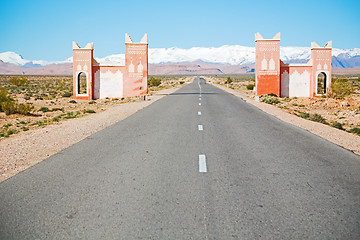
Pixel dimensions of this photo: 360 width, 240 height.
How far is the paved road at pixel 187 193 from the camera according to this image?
14.7 feet

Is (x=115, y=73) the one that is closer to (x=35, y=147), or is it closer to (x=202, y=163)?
(x=35, y=147)

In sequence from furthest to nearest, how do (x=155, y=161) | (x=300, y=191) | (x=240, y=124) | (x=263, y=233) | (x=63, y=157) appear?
(x=240, y=124) → (x=63, y=157) → (x=155, y=161) → (x=300, y=191) → (x=263, y=233)

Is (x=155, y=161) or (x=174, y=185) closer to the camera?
(x=174, y=185)

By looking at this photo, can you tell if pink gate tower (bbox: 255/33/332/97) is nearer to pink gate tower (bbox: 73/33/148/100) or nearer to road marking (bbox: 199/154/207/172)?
pink gate tower (bbox: 73/33/148/100)

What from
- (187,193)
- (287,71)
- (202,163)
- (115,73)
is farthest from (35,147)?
(287,71)

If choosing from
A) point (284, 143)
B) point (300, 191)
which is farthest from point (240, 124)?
point (300, 191)

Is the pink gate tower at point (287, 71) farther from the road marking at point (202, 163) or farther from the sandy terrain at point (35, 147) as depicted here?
the road marking at point (202, 163)

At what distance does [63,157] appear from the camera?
8.74m

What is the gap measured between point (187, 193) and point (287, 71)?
34943 mm

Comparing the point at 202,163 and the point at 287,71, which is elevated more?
the point at 287,71

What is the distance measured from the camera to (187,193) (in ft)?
19.1

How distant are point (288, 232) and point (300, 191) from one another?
180 centimetres

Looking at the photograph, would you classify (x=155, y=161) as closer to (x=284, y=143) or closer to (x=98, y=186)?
(x=98, y=186)

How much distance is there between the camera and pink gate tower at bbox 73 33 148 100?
37188 mm
